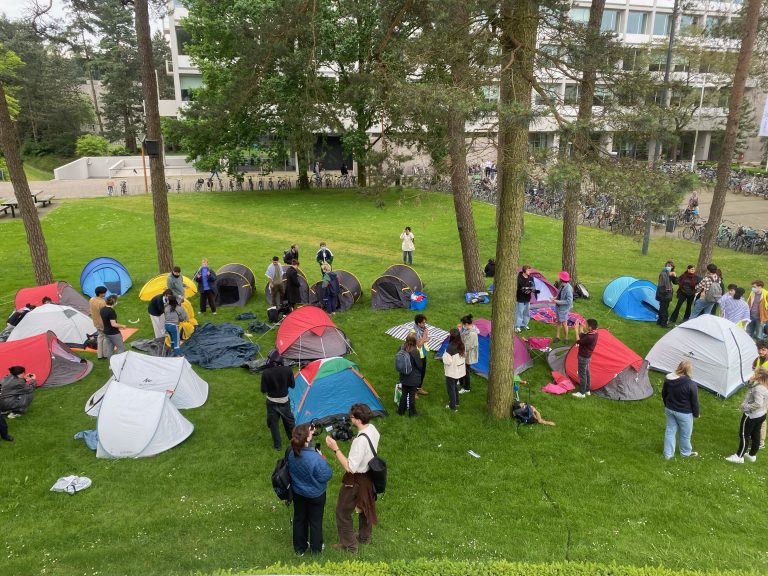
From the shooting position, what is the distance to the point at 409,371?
9.03 m

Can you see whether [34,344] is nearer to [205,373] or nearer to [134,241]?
[205,373]

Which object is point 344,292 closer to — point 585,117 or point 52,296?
point 52,296

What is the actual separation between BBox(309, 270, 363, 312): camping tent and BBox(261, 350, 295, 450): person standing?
20.3 feet

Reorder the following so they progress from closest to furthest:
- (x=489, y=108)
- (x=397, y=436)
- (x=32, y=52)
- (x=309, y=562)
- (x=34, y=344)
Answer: (x=309, y=562) < (x=489, y=108) < (x=397, y=436) < (x=34, y=344) < (x=32, y=52)

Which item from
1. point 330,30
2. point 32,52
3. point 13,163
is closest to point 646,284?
point 13,163

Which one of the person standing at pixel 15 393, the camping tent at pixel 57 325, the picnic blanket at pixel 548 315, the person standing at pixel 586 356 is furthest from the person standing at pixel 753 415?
the camping tent at pixel 57 325

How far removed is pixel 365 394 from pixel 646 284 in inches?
361

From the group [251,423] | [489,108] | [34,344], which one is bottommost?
[251,423]

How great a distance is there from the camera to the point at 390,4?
11.2 meters

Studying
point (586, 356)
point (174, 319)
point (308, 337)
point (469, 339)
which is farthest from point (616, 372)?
point (174, 319)

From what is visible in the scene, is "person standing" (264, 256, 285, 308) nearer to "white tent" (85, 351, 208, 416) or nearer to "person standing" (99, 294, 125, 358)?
"person standing" (99, 294, 125, 358)

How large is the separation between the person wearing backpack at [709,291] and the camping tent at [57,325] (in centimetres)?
1398

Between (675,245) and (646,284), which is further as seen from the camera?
(675,245)

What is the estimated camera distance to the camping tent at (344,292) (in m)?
14.6
